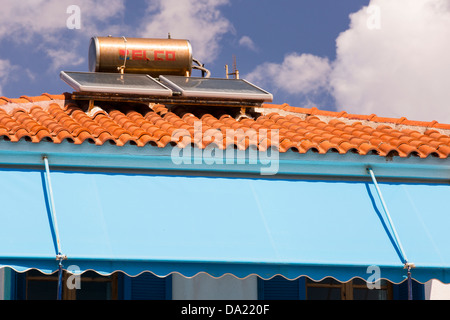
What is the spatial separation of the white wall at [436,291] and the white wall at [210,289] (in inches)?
111

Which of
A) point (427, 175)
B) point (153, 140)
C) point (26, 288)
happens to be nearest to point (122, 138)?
point (153, 140)

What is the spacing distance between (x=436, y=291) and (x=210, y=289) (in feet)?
12.0

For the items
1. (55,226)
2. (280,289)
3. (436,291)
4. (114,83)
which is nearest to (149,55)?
(114,83)

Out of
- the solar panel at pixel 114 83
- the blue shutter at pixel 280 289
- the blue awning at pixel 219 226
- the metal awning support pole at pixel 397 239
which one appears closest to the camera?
the blue awning at pixel 219 226

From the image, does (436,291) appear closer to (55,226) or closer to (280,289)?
(280,289)

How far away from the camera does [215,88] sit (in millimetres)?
16156

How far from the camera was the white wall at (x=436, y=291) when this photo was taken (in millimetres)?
13992

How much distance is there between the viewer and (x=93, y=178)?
12.6m

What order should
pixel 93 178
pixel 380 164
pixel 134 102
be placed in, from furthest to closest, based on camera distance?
1. pixel 134 102
2. pixel 380 164
3. pixel 93 178

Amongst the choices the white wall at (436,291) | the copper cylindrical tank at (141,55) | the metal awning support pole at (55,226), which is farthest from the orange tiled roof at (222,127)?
the white wall at (436,291)

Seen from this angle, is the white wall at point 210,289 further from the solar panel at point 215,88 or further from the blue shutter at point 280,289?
the solar panel at point 215,88
